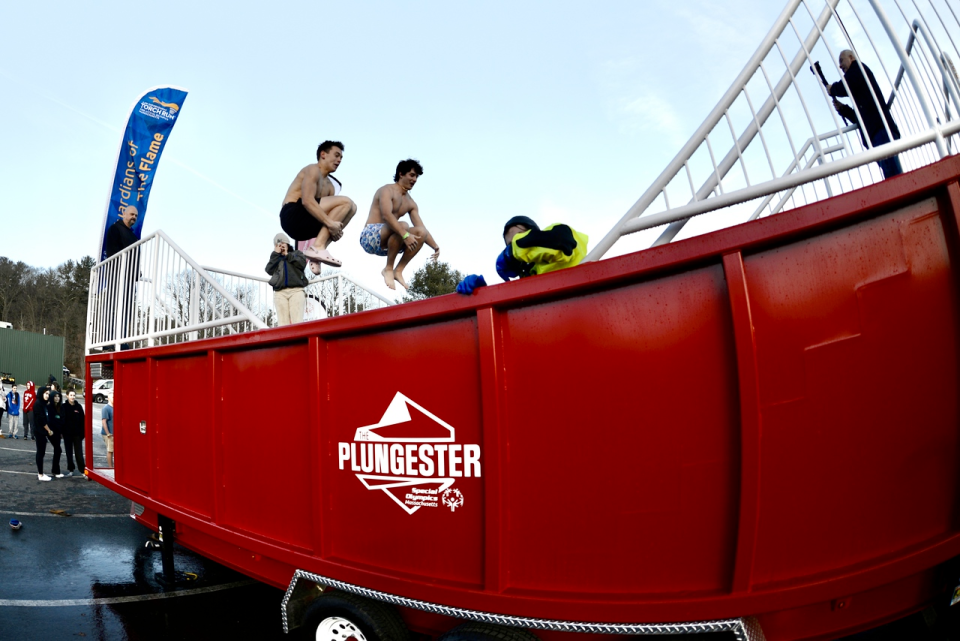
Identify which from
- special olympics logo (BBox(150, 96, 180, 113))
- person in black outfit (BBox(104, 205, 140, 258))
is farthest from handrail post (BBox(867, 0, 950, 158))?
special olympics logo (BBox(150, 96, 180, 113))

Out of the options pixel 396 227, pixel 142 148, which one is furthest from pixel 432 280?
pixel 142 148

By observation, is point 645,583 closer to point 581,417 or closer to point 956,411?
point 581,417

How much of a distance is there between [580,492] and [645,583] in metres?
0.41

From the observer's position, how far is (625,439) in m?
2.21

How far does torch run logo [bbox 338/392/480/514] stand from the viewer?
101 inches

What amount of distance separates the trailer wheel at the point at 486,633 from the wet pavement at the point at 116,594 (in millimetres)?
625

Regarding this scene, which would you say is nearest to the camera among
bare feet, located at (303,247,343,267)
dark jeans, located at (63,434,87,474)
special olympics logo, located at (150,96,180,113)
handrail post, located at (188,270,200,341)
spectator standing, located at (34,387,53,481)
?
bare feet, located at (303,247,343,267)

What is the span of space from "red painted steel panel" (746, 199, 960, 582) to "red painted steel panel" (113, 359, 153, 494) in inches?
185

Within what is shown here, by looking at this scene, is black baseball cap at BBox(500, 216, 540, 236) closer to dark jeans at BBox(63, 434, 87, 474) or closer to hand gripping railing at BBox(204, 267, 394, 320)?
hand gripping railing at BBox(204, 267, 394, 320)

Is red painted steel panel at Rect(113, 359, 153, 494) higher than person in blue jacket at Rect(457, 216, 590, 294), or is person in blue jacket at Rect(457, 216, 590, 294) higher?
person in blue jacket at Rect(457, 216, 590, 294)

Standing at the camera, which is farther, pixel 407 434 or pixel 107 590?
pixel 107 590

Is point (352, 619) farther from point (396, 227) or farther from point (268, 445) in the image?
point (396, 227)

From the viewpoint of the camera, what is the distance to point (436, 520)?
2.64m

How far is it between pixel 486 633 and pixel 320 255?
323 cm
